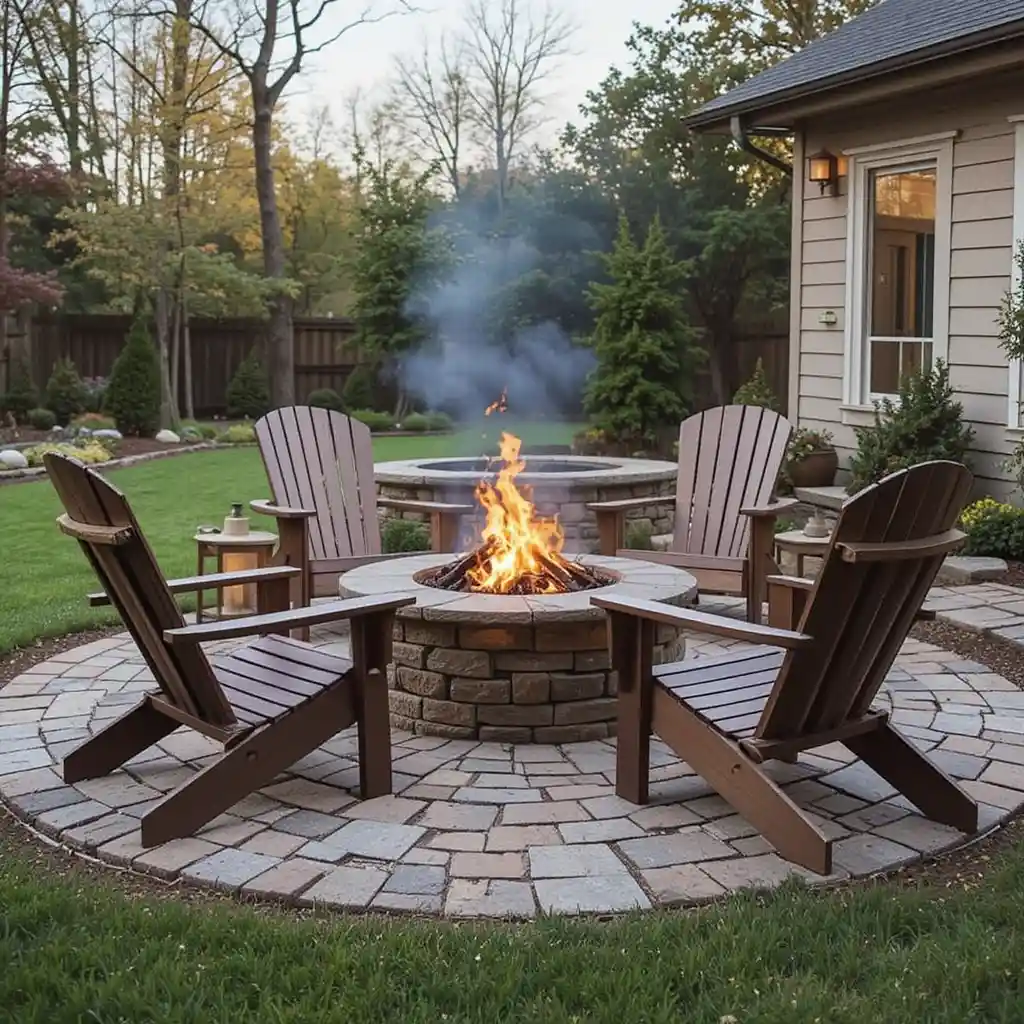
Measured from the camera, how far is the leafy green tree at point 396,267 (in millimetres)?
16225

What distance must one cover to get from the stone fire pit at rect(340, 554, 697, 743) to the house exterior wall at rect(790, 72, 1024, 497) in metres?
3.99

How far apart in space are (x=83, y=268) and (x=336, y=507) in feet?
51.9

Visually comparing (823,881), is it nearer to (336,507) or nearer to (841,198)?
(336,507)

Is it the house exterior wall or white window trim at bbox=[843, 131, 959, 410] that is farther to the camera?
white window trim at bbox=[843, 131, 959, 410]

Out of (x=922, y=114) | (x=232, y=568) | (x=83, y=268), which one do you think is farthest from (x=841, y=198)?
(x=83, y=268)

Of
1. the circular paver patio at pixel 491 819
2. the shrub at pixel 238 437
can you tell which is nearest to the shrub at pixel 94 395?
the shrub at pixel 238 437

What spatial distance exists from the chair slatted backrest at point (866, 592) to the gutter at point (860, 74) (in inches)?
163

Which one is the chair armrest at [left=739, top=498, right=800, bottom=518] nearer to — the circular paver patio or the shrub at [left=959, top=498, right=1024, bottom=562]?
the circular paver patio

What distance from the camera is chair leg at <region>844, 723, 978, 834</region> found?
2.92 meters

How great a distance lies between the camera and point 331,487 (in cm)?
545

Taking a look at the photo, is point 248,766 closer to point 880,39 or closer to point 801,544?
point 801,544

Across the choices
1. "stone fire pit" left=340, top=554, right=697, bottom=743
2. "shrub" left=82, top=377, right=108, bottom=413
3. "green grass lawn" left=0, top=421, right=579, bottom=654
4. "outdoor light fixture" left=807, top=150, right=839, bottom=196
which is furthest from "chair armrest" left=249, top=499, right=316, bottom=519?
"shrub" left=82, top=377, right=108, bottom=413

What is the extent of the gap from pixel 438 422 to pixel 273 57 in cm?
604

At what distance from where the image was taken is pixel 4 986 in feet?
6.99
